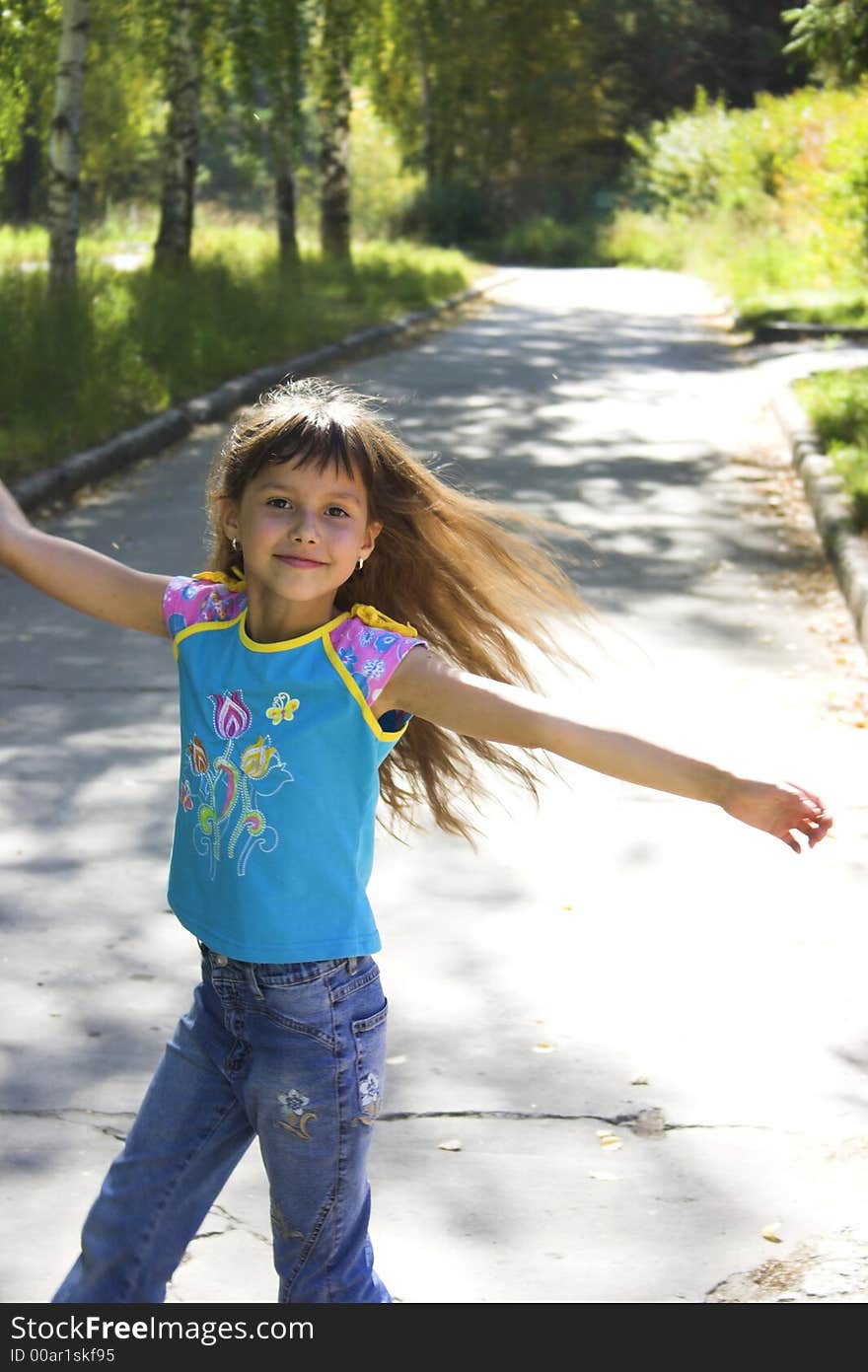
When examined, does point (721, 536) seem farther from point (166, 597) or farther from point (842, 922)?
point (166, 597)

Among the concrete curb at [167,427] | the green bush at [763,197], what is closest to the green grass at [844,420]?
the concrete curb at [167,427]

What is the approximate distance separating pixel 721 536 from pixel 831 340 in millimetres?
11107

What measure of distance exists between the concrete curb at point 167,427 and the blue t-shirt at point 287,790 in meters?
4.28

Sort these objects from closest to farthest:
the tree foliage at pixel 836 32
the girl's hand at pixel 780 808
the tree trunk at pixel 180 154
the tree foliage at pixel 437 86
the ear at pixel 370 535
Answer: the girl's hand at pixel 780 808 → the ear at pixel 370 535 → the tree foliage at pixel 836 32 → the tree foliage at pixel 437 86 → the tree trunk at pixel 180 154

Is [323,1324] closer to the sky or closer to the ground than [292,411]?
closer to the ground

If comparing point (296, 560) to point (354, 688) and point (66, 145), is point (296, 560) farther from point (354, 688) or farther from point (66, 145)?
point (66, 145)

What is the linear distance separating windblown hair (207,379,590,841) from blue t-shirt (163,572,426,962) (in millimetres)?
261

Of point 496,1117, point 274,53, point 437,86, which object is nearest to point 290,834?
point 496,1117

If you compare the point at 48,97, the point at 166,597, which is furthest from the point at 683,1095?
the point at 48,97

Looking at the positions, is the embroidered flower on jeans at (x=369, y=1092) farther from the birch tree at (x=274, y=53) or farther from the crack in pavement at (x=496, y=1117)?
the birch tree at (x=274, y=53)

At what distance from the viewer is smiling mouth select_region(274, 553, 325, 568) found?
2.67 metres

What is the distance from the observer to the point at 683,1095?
12.9ft

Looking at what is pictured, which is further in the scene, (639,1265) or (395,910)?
(395,910)

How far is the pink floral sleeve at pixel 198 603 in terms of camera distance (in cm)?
283
